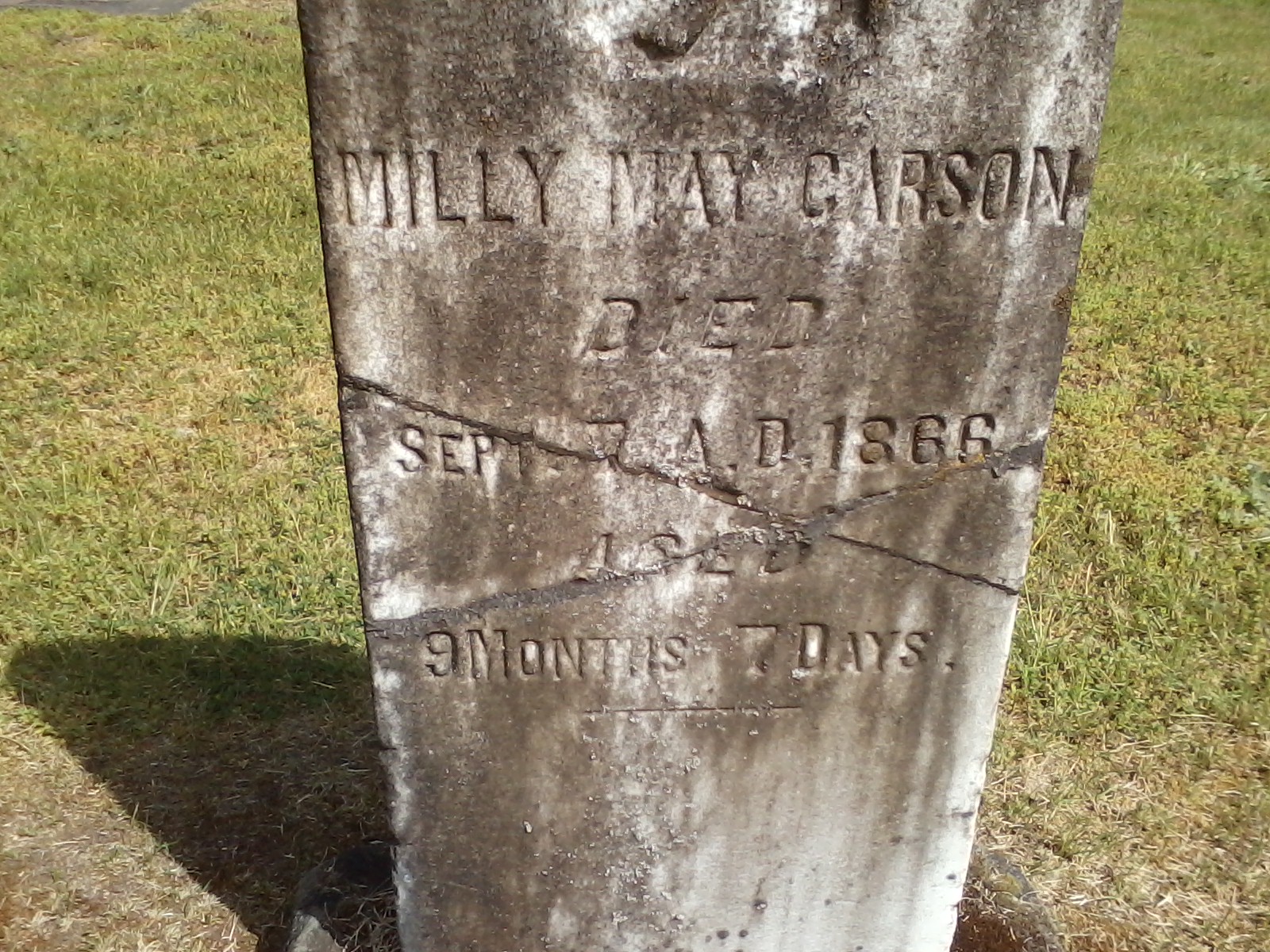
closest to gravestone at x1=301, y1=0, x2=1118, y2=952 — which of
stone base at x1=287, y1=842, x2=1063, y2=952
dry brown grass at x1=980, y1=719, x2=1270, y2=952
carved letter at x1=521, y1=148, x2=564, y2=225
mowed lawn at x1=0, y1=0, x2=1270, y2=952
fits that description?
carved letter at x1=521, y1=148, x2=564, y2=225

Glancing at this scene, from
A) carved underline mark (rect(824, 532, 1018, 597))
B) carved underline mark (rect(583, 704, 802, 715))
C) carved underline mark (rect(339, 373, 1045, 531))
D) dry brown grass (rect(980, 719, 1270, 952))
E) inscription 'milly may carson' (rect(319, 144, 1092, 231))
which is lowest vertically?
dry brown grass (rect(980, 719, 1270, 952))

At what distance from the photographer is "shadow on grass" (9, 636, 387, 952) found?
2.58m

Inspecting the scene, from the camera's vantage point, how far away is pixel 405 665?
1.80 meters

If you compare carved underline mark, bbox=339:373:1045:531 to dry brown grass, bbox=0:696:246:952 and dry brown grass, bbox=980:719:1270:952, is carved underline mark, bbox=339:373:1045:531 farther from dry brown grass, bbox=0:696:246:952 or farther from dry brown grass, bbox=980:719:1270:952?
dry brown grass, bbox=0:696:246:952

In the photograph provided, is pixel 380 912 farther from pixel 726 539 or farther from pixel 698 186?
pixel 698 186

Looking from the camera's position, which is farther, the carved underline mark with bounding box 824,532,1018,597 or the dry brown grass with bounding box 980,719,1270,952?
the dry brown grass with bounding box 980,719,1270,952

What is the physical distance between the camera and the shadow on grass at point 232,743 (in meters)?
2.58

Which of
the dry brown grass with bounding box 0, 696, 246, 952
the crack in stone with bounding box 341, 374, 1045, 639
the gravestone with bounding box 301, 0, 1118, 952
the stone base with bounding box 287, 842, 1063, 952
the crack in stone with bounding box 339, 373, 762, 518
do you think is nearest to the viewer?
the gravestone with bounding box 301, 0, 1118, 952

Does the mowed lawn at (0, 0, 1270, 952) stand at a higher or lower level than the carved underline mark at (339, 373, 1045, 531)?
lower

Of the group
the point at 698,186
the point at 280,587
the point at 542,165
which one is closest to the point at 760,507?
the point at 698,186

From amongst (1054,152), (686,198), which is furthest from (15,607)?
(1054,152)

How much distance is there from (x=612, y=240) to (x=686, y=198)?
4.3 inches

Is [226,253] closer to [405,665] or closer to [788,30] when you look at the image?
[405,665]

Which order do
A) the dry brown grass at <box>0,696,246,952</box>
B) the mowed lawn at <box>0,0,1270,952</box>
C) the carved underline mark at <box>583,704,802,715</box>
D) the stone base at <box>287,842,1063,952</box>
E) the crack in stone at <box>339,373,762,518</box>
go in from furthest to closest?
the mowed lawn at <box>0,0,1270,952</box> → the dry brown grass at <box>0,696,246,952</box> → the stone base at <box>287,842,1063,952</box> → the carved underline mark at <box>583,704,802,715</box> → the crack in stone at <box>339,373,762,518</box>
